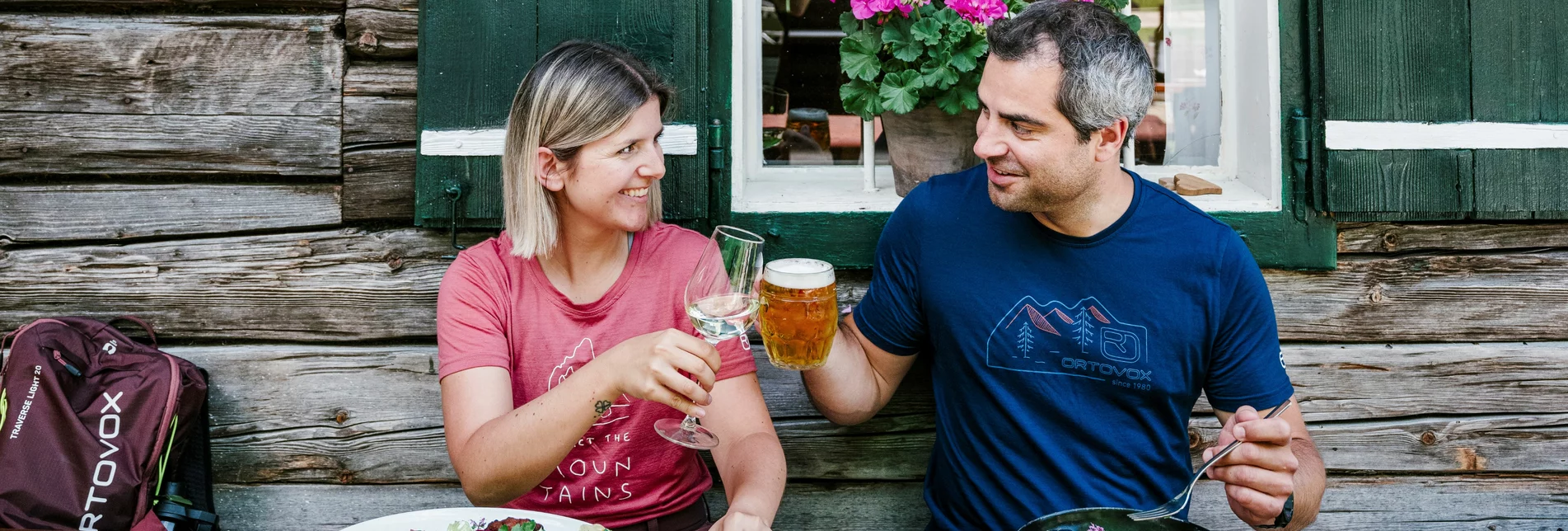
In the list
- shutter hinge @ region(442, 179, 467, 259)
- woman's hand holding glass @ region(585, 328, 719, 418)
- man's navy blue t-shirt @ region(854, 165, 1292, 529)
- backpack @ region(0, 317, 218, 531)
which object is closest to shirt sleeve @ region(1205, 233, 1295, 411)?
man's navy blue t-shirt @ region(854, 165, 1292, 529)

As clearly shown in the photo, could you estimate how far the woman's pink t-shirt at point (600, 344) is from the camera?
201 centimetres

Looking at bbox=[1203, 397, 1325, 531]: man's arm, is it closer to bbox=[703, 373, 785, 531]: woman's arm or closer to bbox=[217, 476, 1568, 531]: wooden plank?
bbox=[703, 373, 785, 531]: woman's arm

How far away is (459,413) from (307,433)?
34.1 inches

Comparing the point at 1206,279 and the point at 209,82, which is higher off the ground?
the point at 209,82

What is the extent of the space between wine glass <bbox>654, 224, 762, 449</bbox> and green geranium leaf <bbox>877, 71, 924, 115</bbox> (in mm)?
738

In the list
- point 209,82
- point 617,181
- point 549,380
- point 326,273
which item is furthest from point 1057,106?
point 209,82

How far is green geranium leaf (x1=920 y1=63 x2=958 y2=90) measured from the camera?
2148mm

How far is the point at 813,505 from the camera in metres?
2.52

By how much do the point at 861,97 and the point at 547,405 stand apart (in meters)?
0.97

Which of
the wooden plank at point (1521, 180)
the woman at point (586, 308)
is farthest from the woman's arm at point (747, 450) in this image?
the wooden plank at point (1521, 180)

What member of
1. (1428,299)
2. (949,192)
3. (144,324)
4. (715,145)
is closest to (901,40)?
(949,192)

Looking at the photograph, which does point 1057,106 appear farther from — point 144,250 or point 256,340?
point 144,250

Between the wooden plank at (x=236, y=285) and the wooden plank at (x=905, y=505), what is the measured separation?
399mm

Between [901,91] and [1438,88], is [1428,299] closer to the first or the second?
[1438,88]
